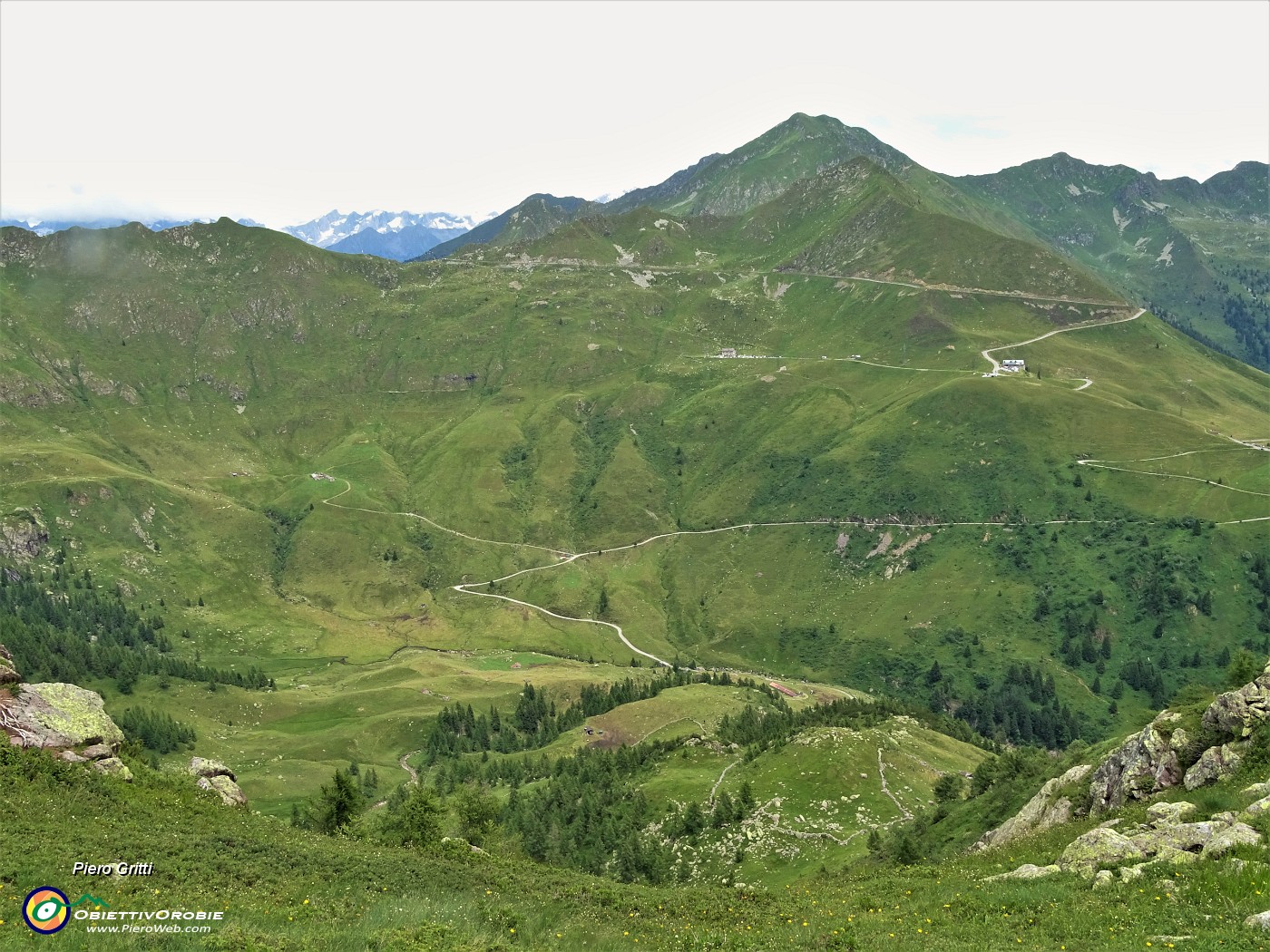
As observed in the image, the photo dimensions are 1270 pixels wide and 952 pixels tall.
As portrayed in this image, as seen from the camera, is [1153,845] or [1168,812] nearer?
[1153,845]

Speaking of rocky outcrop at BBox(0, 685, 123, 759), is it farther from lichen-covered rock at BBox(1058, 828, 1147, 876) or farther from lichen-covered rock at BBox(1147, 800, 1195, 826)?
lichen-covered rock at BBox(1147, 800, 1195, 826)

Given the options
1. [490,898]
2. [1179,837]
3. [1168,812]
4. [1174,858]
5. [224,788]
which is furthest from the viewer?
[224,788]

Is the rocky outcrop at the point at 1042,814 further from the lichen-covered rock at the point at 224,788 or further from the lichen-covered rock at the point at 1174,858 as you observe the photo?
the lichen-covered rock at the point at 224,788

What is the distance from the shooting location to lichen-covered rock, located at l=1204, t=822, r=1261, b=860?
30531mm

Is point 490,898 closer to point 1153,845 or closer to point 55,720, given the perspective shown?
point 1153,845

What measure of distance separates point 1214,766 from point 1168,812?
24.9 feet

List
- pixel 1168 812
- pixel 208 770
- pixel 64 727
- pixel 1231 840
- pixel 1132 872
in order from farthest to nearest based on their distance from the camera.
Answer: pixel 208 770 → pixel 64 727 → pixel 1168 812 → pixel 1132 872 → pixel 1231 840

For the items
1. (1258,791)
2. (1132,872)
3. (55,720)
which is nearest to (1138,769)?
(1258,791)

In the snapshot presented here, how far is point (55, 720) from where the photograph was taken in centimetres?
5359

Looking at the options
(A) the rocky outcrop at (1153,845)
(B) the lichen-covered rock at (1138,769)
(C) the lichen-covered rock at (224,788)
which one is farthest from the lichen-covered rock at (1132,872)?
(C) the lichen-covered rock at (224,788)

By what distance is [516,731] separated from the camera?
635 ft

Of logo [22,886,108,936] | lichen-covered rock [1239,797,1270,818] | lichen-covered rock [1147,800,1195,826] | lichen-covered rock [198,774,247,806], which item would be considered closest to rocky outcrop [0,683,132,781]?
lichen-covered rock [198,774,247,806]

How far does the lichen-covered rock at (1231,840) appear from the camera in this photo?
100 ft

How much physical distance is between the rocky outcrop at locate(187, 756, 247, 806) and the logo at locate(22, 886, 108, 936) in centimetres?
2863
